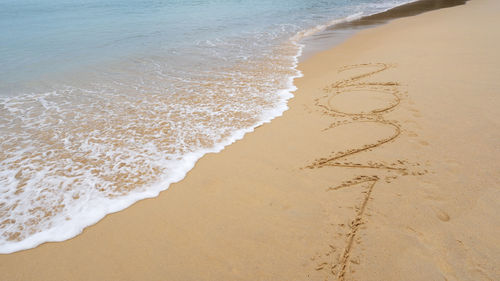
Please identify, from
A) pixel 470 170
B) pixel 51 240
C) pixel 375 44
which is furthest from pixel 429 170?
pixel 375 44

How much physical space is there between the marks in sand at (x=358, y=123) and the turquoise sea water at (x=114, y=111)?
3.89 ft

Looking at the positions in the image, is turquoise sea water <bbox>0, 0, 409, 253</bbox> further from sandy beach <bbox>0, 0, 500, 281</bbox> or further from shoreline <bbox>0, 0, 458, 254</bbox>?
sandy beach <bbox>0, 0, 500, 281</bbox>

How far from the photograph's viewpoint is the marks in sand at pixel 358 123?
2404 mm

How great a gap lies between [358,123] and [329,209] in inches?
82.0

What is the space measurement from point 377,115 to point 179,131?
3.45 metres

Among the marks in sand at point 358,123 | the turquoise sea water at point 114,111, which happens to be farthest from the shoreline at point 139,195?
the marks in sand at point 358,123

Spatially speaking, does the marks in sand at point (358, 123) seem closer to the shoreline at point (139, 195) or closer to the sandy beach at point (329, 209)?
the sandy beach at point (329, 209)

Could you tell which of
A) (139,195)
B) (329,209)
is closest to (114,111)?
(139,195)

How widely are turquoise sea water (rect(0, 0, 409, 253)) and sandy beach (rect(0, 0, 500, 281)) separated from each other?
412mm

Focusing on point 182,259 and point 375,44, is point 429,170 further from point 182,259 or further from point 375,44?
point 375,44

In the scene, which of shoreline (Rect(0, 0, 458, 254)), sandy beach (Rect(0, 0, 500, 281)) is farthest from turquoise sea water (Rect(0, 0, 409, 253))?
sandy beach (Rect(0, 0, 500, 281))

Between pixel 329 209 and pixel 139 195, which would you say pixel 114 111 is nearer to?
pixel 139 195

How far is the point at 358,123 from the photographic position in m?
4.38

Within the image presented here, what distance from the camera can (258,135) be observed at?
4441mm
